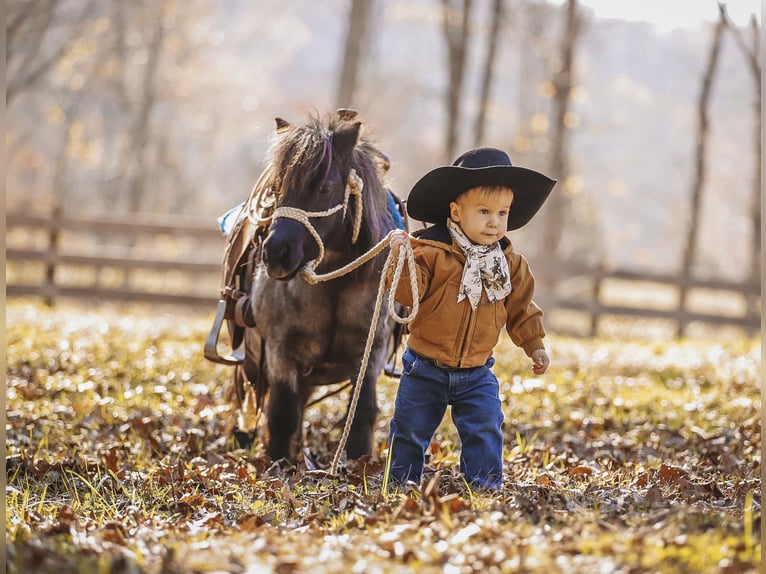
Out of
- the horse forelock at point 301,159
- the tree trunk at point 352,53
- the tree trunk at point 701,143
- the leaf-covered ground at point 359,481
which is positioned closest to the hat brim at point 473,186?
the horse forelock at point 301,159

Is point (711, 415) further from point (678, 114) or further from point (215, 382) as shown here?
point (678, 114)

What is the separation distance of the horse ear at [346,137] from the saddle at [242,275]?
1.72 feet

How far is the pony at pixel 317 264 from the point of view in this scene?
4.41 m

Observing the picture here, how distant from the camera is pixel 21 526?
3.46 meters

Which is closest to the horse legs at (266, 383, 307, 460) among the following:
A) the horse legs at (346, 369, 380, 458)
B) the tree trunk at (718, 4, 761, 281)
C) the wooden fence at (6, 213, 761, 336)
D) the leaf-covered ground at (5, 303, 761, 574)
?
the leaf-covered ground at (5, 303, 761, 574)

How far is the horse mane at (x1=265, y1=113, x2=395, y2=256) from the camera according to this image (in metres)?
4.46

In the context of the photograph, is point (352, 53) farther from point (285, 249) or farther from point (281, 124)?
point (285, 249)

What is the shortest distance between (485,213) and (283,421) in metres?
1.81

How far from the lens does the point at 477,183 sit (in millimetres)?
3988

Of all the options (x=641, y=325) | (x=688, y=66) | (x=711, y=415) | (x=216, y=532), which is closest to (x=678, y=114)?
(x=688, y=66)

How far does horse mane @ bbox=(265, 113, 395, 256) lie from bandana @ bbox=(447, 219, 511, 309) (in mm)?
796

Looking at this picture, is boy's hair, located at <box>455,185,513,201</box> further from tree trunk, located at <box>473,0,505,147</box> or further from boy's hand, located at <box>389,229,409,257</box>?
tree trunk, located at <box>473,0,505,147</box>

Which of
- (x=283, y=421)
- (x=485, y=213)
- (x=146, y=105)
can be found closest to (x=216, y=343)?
(x=283, y=421)

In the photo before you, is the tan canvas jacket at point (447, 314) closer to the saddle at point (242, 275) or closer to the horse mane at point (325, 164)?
the horse mane at point (325, 164)
